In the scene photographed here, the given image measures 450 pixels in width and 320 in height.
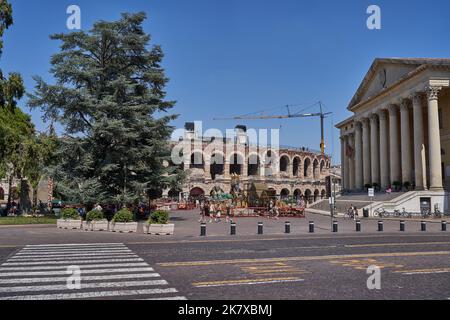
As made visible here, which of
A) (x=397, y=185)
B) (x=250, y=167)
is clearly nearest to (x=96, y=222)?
(x=397, y=185)

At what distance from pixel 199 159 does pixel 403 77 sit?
43.5 m

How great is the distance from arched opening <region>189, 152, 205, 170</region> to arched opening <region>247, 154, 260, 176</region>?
9.31 metres

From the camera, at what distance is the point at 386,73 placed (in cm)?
5262

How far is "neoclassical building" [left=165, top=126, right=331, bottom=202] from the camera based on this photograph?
81.4 m

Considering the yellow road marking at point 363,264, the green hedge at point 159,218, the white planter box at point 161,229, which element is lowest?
the yellow road marking at point 363,264

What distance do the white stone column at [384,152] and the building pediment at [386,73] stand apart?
118 inches

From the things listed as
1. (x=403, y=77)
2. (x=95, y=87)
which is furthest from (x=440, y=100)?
(x=95, y=87)

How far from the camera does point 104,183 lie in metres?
32.1

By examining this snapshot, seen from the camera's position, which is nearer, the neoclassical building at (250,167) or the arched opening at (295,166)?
the neoclassical building at (250,167)

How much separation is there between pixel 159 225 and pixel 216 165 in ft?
210

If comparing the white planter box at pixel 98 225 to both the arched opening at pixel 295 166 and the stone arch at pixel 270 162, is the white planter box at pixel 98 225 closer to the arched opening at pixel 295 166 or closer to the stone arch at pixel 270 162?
the stone arch at pixel 270 162

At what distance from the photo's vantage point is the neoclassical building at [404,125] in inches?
1686


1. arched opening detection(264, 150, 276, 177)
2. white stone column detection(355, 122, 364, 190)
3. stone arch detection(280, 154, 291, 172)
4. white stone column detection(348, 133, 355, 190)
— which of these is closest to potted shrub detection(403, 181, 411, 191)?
white stone column detection(355, 122, 364, 190)

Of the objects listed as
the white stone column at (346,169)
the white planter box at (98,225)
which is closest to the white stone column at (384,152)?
the white stone column at (346,169)
